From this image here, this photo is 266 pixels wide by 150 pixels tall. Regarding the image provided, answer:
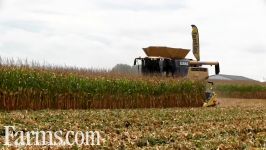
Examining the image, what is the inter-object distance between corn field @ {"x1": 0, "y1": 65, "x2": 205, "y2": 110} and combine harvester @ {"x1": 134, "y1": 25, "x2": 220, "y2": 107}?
79 cm

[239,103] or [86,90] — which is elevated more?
[86,90]

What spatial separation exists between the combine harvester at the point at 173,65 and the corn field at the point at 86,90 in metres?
0.79

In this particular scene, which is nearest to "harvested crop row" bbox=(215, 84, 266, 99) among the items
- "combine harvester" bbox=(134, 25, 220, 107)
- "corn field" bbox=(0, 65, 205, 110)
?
"combine harvester" bbox=(134, 25, 220, 107)

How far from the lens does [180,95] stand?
25.6 m

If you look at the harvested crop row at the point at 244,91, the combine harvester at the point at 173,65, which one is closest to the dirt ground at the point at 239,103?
the combine harvester at the point at 173,65

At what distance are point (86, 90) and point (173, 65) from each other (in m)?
6.51

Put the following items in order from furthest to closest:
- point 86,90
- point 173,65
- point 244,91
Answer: point 244,91 → point 173,65 → point 86,90

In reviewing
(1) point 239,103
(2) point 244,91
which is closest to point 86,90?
(1) point 239,103

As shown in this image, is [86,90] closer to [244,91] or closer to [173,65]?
[173,65]

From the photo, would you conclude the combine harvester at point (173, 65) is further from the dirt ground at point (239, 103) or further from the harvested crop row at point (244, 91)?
the harvested crop row at point (244, 91)

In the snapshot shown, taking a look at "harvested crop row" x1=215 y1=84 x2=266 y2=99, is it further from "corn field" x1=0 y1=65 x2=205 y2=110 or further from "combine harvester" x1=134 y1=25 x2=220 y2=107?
"corn field" x1=0 y1=65 x2=205 y2=110

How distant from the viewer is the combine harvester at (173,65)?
85.6 ft

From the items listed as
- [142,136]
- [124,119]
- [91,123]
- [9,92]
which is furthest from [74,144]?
[9,92]

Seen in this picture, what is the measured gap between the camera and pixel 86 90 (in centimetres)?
2173
